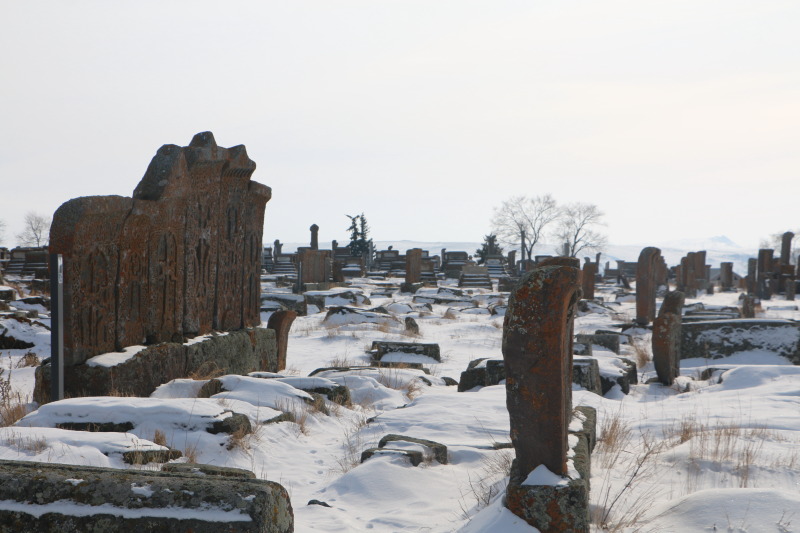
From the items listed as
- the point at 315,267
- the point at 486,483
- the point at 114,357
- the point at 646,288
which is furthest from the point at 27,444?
the point at 315,267

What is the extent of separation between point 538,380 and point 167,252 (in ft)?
15.0

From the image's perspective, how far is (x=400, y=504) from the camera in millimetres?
3877

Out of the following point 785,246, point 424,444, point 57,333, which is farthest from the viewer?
point 785,246

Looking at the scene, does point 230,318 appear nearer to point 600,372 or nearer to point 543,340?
point 600,372

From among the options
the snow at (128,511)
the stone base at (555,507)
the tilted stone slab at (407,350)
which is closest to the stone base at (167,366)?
the tilted stone slab at (407,350)

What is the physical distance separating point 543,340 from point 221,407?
2.76m

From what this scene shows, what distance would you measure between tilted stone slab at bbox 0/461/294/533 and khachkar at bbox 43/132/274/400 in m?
3.25

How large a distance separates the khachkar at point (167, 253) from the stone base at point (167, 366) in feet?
0.55

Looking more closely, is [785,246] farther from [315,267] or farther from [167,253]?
[167,253]

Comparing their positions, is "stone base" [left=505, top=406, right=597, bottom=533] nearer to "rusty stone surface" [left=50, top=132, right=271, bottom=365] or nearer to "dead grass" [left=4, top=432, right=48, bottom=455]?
"dead grass" [left=4, top=432, right=48, bottom=455]

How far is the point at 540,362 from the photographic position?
10.8ft

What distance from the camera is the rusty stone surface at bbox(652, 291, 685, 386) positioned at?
350 inches

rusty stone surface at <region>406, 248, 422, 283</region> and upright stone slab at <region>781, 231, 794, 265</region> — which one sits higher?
upright stone slab at <region>781, 231, 794, 265</region>

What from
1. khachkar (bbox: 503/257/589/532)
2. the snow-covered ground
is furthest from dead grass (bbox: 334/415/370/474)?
khachkar (bbox: 503/257/589/532)
